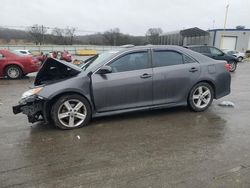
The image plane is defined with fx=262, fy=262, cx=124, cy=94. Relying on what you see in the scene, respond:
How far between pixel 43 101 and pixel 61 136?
0.72 m

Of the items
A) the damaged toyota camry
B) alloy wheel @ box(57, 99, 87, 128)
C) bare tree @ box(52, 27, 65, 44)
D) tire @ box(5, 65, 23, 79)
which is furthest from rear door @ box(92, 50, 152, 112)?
bare tree @ box(52, 27, 65, 44)

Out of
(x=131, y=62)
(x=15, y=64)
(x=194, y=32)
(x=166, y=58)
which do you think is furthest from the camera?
(x=194, y=32)

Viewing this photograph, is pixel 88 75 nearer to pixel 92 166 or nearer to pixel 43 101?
pixel 43 101

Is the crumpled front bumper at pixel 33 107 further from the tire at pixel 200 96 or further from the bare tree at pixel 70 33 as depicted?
the bare tree at pixel 70 33

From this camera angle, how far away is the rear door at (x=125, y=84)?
16.5ft

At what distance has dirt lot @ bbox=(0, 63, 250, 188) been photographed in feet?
10.2

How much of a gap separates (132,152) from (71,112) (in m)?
1.60

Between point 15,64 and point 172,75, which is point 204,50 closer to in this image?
point 15,64

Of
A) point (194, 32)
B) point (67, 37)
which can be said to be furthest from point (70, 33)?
point (194, 32)

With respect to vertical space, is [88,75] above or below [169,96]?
above

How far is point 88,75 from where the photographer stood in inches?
198

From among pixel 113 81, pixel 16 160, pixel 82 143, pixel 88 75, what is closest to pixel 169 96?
pixel 113 81

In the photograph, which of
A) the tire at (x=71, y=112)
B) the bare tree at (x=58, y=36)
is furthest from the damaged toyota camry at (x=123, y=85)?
the bare tree at (x=58, y=36)

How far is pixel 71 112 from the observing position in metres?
4.89
